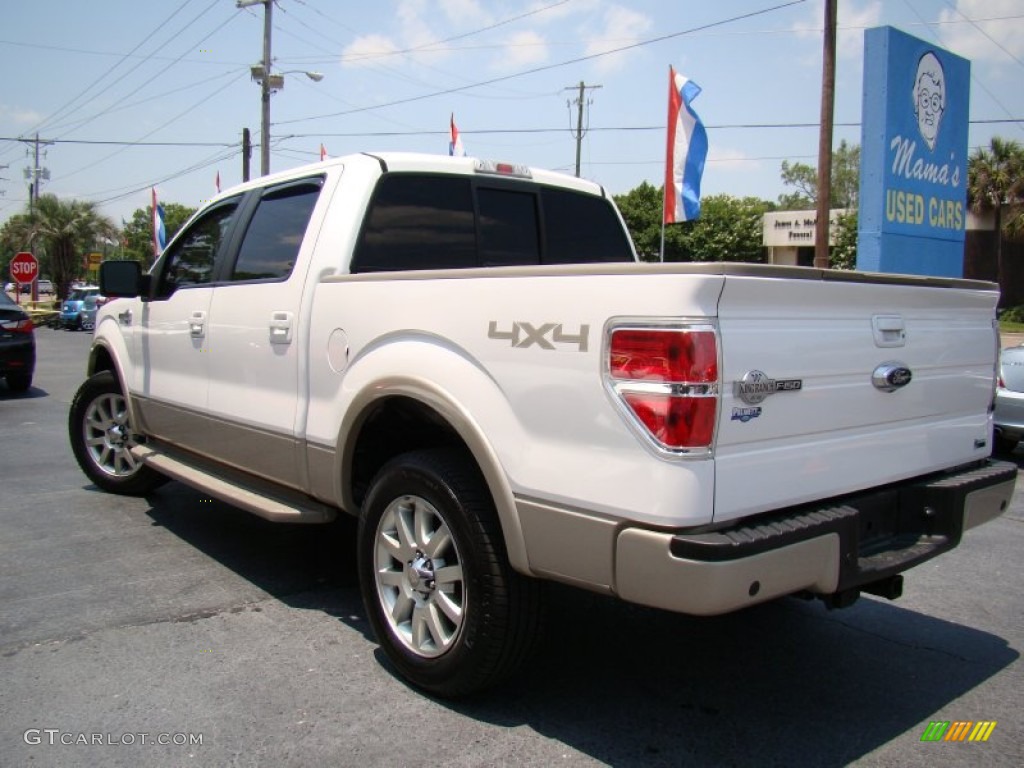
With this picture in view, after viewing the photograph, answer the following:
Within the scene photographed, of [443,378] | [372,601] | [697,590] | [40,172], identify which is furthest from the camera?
[40,172]

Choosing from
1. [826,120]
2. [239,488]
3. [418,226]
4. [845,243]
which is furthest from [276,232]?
[845,243]

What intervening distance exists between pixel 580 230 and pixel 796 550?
2882mm

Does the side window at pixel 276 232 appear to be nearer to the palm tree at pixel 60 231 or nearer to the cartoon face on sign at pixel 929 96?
the cartoon face on sign at pixel 929 96

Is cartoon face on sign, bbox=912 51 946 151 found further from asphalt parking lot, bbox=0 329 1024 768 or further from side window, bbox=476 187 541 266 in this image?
side window, bbox=476 187 541 266

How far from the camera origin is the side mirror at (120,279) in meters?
5.15

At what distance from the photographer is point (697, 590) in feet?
7.82

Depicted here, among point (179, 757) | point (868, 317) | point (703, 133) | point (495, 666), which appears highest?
point (703, 133)

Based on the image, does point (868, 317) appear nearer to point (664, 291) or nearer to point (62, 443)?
point (664, 291)

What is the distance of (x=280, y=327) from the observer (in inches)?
158

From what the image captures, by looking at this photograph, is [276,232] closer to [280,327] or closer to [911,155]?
[280,327]

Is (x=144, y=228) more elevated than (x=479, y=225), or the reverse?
(x=144, y=228)

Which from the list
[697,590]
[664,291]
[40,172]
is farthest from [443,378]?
[40,172]

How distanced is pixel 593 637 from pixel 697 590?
1611mm

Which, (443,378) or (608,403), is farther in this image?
(443,378)
